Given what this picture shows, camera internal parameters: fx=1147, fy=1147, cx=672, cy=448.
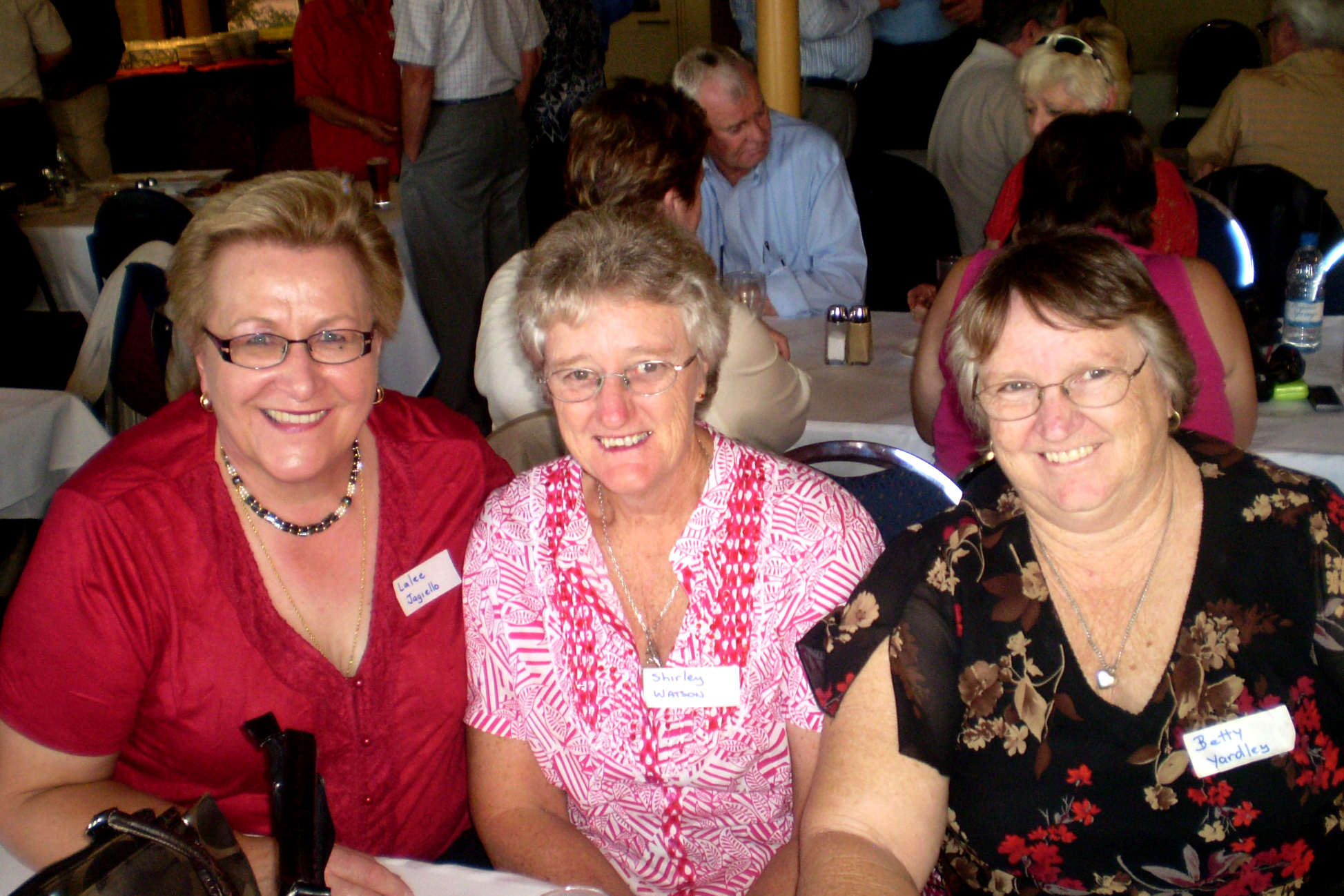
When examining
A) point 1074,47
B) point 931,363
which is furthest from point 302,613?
point 1074,47

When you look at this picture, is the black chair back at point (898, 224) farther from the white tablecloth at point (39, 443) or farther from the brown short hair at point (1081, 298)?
the brown short hair at point (1081, 298)

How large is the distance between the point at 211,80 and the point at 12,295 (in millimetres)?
4680

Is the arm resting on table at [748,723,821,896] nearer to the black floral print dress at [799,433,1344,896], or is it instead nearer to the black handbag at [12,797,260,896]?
the black floral print dress at [799,433,1344,896]

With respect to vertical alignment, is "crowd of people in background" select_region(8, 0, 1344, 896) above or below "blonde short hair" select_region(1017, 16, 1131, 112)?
below

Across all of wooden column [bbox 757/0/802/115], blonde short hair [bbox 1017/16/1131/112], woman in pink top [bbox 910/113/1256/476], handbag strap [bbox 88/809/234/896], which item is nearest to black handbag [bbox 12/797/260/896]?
handbag strap [bbox 88/809/234/896]

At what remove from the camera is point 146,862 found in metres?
1.07

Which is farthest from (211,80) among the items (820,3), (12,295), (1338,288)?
(1338,288)

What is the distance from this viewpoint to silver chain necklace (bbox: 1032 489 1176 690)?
1.57 m

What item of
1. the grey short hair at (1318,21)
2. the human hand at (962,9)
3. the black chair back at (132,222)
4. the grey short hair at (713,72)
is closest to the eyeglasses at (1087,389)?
the grey short hair at (713,72)

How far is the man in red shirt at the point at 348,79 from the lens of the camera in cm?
614

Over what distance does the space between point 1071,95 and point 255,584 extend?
10.6 feet

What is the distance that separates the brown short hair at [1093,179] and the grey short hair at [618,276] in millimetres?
1144

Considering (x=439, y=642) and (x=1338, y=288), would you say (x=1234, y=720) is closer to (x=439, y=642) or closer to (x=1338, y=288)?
(x=439, y=642)

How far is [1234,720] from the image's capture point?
1.49m
